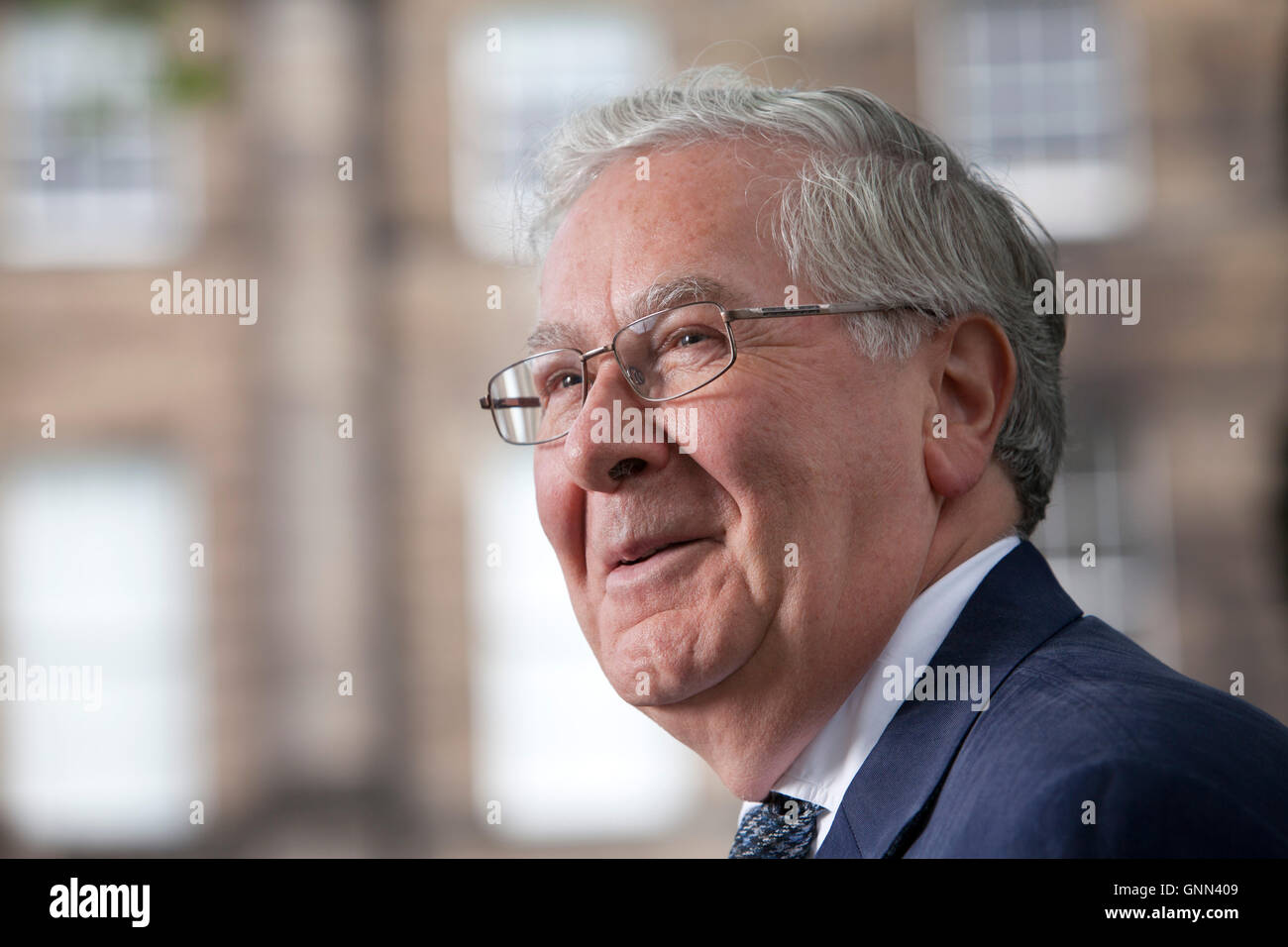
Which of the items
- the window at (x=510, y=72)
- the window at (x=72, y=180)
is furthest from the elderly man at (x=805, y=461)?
the window at (x=72, y=180)

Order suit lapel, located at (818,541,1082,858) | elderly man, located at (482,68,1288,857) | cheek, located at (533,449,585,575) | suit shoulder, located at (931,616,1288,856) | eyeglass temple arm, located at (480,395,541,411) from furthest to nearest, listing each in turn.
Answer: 1. eyeglass temple arm, located at (480,395,541,411)
2. cheek, located at (533,449,585,575)
3. elderly man, located at (482,68,1288,857)
4. suit lapel, located at (818,541,1082,858)
5. suit shoulder, located at (931,616,1288,856)

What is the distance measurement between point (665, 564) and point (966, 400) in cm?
41

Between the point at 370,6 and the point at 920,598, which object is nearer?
the point at 920,598

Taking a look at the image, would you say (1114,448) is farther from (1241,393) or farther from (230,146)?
(230,146)

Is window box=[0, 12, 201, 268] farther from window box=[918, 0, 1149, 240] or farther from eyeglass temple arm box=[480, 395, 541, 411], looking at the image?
eyeglass temple arm box=[480, 395, 541, 411]

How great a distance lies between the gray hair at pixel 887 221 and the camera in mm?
1426

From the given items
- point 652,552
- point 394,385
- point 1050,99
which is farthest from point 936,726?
point 1050,99

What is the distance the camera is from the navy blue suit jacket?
94cm

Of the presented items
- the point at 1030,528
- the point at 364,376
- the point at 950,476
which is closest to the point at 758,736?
the point at 950,476

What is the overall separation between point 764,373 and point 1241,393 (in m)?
7.19

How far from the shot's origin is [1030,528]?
5.28ft

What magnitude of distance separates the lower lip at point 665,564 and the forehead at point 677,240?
0.28 metres

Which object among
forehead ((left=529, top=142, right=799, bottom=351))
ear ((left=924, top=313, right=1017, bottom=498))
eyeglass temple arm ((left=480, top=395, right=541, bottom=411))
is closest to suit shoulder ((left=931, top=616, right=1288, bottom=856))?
ear ((left=924, top=313, right=1017, bottom=498))

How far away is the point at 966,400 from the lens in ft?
4.78
